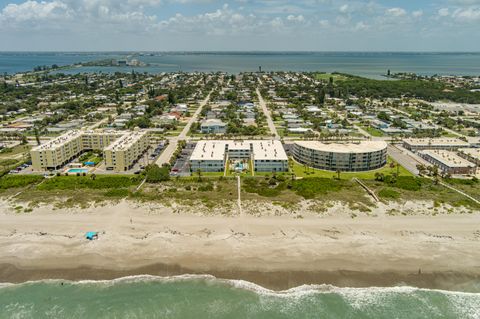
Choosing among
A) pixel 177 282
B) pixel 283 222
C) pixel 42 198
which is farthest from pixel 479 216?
pixel 42 198

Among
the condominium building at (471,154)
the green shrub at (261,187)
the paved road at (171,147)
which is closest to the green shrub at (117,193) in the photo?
the paved road at (171,147)

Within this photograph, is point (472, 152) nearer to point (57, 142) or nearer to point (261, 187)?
point (261, 187)

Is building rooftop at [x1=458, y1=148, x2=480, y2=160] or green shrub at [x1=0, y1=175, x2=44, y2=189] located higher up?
building rooftop at [x1=458, y1=148, x2=480, y2=160]

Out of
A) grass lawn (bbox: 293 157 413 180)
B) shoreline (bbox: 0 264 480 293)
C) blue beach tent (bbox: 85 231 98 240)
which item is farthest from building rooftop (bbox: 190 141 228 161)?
shoreline (bbox: 0 264 480 293)

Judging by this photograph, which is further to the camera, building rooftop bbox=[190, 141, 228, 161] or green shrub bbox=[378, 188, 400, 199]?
building rooftop bbox=[190, 141, 228, 161]

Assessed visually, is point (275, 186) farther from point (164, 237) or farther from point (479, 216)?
point (479, 216)

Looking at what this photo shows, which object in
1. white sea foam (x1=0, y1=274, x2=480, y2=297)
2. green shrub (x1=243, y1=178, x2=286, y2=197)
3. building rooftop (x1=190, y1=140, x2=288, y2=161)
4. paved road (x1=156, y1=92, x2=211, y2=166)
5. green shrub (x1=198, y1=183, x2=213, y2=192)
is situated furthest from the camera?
paved road (x1=156, y1=92, x2=211, y2=166)

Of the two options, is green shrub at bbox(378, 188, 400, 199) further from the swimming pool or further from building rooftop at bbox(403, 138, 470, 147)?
the swimming pool
